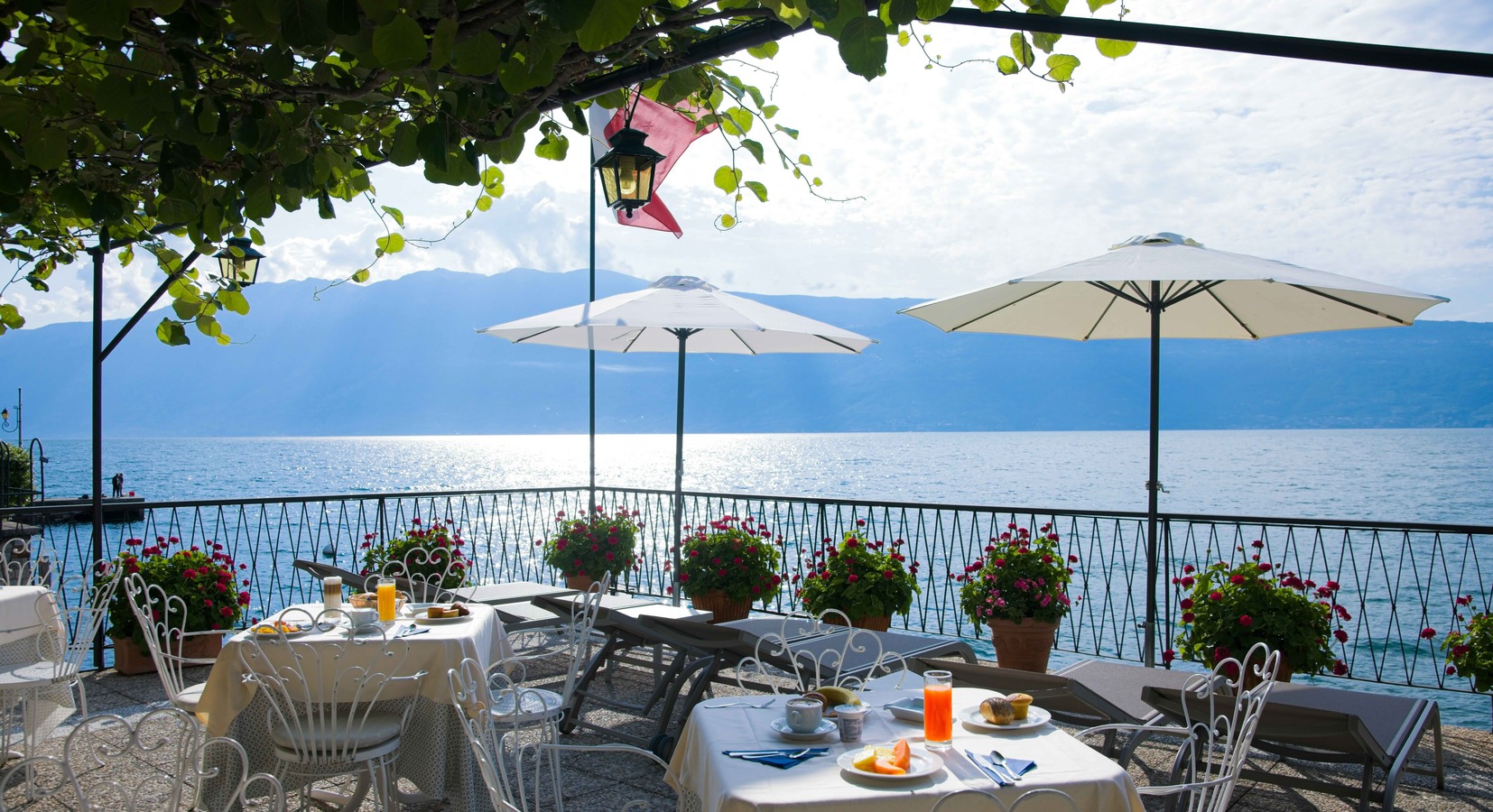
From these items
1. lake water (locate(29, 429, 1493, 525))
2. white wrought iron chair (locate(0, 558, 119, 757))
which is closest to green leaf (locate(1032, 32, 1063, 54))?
white wrought iron chair (locate(0, 558, 119, 757))

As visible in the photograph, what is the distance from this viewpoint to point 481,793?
12.7 feet

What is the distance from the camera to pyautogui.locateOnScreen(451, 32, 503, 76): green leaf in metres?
1.59

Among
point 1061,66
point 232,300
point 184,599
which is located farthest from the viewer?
point 184,599

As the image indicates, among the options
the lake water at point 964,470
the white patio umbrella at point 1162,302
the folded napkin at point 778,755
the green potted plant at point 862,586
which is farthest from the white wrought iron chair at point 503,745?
the lake water at point 964,470

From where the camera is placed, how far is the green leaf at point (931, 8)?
1582mm

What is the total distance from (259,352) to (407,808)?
13788 cm

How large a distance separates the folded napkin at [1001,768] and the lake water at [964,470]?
9817 millimetres

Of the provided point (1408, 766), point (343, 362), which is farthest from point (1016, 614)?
point (343, 362)

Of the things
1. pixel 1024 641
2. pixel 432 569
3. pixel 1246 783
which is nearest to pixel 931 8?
pixel 1246 783

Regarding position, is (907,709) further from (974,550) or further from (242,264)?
→ (974,550)

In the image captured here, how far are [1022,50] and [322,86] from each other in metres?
1.53

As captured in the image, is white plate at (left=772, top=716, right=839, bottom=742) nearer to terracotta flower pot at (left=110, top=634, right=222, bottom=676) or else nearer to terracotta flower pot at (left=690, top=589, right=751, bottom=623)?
terracotta flower pot at (left=690, top=589, right=751, bottom=623)

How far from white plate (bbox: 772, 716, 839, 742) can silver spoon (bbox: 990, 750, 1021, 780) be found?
1.33ft

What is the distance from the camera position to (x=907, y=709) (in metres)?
2.67
